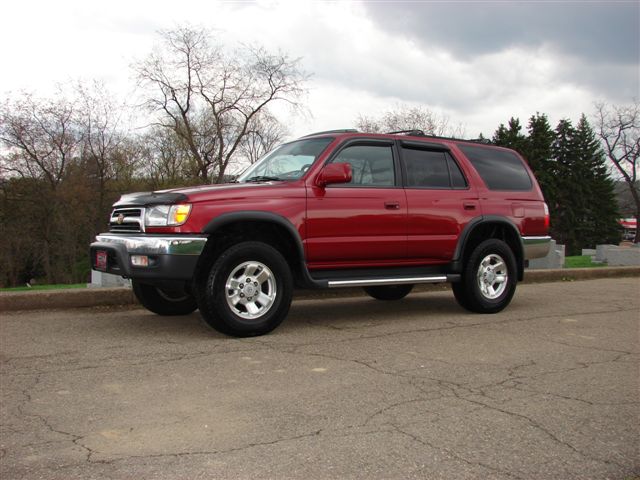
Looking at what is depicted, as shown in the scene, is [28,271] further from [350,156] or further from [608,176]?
[608,176]

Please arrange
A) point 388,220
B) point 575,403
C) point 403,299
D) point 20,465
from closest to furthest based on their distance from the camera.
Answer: point 20,465
point 575,403
point 388,220
point 403,299

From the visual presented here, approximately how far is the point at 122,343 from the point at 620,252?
15546mm

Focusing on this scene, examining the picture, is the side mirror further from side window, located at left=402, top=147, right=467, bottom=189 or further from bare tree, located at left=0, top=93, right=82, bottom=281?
bare tree, located at left=0, top=93, right=82, bottom=281

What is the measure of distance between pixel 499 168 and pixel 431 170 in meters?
1.18

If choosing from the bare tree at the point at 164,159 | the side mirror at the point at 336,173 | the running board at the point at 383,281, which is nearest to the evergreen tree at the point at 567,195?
the bare tree at the point at 164,159

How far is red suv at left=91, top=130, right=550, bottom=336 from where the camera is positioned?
5.36 meters

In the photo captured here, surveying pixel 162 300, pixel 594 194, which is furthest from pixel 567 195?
pixel 162 300

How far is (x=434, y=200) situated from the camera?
22.1 feet

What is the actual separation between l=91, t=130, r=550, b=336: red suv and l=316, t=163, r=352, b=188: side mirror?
1 centimetres

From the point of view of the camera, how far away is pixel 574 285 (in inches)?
420

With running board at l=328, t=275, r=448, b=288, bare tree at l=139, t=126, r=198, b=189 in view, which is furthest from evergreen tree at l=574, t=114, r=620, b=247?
running board at l=328, t=275, r=448, b=288

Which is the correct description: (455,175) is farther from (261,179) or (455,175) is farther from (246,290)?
(246,290)

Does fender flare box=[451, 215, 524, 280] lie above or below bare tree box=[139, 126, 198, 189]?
below

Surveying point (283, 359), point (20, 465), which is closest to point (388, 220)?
point (283, 359)
